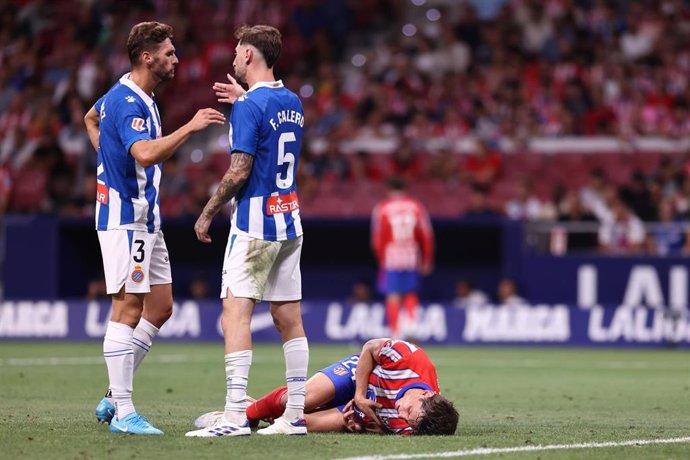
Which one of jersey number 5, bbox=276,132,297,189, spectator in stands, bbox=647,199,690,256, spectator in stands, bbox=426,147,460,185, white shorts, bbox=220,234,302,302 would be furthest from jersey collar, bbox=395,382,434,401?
spectator in stands, bbox=426,147,460,185

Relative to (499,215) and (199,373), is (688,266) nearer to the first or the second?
(499,215)

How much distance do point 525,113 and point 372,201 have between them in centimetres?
382

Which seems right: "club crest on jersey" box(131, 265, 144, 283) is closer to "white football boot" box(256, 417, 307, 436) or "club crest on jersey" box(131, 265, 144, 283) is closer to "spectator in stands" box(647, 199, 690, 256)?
"white football boot" box(256, 417, 307, 436)

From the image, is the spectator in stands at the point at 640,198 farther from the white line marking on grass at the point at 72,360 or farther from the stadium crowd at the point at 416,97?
the white line marking on grass at the point at 72,360

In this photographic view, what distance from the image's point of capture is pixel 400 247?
17578mm

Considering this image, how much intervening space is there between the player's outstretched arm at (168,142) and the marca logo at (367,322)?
36.7ft

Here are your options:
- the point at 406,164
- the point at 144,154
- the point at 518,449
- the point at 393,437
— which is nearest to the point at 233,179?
the point at 144,154

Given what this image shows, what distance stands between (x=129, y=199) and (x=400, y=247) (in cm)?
998

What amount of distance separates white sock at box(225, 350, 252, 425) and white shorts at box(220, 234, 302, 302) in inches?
15.2

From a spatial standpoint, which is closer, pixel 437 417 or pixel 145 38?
pixel 437 417

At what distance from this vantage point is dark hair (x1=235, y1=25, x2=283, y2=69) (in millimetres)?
7676

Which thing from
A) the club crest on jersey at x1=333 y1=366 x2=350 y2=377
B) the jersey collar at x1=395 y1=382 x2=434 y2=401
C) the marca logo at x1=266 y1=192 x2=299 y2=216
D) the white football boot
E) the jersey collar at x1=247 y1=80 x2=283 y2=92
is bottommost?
the white football boot

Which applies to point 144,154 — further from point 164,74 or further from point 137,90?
point 164,74

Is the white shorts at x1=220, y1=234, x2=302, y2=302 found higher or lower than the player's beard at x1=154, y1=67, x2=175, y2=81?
lower
